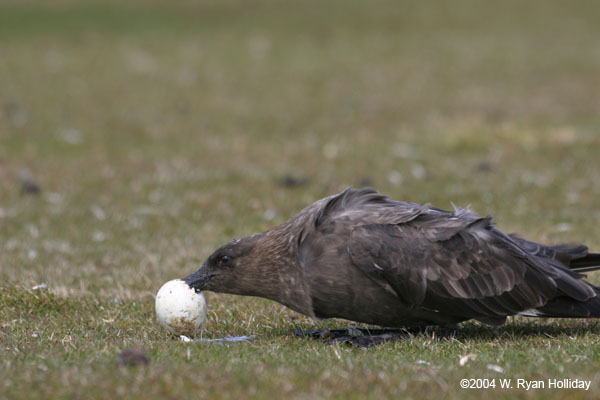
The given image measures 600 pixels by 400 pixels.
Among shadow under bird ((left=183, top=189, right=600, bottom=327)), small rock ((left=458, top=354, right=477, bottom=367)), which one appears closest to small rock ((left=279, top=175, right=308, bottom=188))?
shadow under bird ((left=183, top=189, right=600, bottom=327))

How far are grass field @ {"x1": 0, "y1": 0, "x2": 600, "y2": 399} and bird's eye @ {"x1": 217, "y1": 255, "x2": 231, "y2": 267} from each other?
48 centimetres

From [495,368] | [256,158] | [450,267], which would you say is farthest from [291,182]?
[495,368]

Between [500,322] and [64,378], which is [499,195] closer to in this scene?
[500,322]

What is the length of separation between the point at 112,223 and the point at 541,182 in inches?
219

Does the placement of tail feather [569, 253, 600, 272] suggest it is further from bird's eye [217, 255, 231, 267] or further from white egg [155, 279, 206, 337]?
white egg [155, 279, 206, 337]

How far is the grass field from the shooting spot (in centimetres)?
414

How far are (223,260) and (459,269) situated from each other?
4.89ft

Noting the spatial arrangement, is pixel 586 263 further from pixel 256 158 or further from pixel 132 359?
pixel 256 158

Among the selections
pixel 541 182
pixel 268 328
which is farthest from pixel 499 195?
pixel 268 328

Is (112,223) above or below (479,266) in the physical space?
below

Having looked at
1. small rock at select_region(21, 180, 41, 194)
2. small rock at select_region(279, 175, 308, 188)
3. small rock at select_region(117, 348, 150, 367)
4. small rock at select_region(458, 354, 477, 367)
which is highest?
small rock at select_region(117, 348, 150, 367)

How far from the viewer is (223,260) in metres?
5.18

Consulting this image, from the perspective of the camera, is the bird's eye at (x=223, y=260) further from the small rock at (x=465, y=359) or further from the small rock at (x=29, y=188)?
the small rock at (x=29, y=188)

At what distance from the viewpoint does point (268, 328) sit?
5406 millimetres
